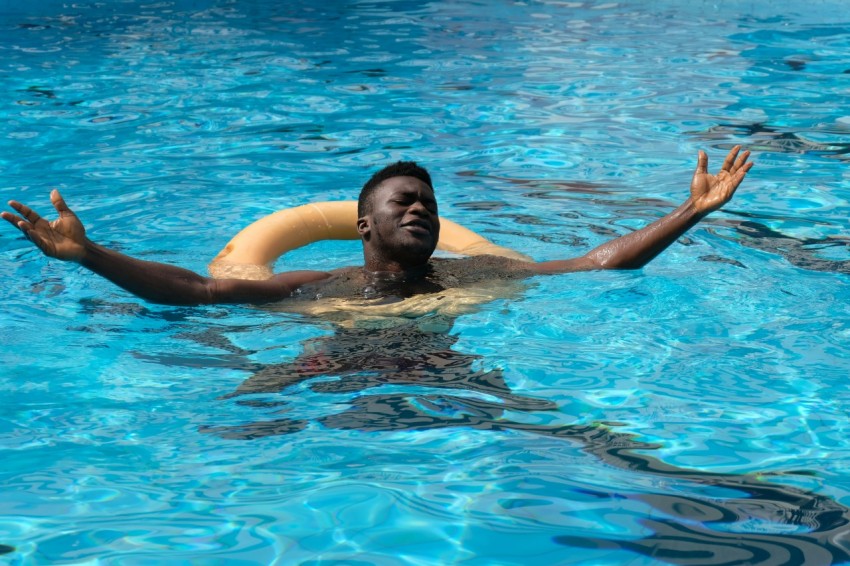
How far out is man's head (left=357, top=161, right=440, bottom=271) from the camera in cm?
471

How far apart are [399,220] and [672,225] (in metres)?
1.20

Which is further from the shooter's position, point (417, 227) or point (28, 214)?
point (417, 227)

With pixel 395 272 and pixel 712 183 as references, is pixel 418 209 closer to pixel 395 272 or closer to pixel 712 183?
pixel 395 272

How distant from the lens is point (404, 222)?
15.5ft

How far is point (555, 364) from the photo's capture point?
13.8 feet

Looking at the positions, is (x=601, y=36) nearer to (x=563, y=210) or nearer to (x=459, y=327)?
(x=563, y=210)

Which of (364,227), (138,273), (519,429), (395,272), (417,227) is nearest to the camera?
(519,429)

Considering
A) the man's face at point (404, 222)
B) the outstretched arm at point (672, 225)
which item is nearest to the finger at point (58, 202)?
the man's face at point (404, 222)

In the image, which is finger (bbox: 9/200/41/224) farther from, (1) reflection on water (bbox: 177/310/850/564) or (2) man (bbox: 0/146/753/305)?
(1) reflection on water (bbox: 177/310/850/564)

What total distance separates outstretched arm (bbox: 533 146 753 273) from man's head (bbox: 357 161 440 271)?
0.58 m

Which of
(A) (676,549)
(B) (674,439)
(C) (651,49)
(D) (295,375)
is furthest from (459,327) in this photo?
(C) (651,49)

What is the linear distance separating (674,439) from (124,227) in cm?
382

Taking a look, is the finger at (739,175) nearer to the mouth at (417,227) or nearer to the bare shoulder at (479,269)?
the bare shoulder at (479,269)

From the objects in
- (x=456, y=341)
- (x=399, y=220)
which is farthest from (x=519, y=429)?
(x=399, y=220)
